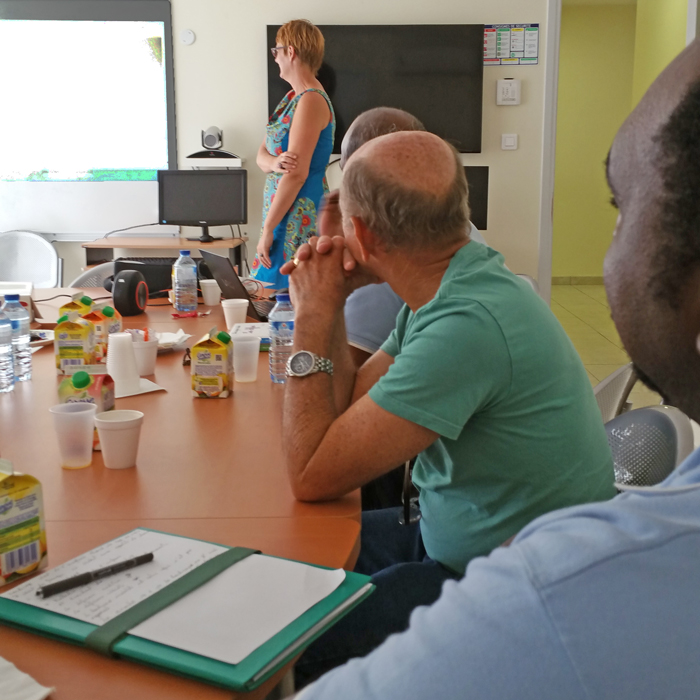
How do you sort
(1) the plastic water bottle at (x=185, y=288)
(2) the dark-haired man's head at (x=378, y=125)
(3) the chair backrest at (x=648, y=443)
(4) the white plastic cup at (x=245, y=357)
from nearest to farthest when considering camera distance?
1. (3) the chair backrest at (x=648, y=443)
2. (4) the white plastic cup at (x=245, y=357)
3. (2) the dark-haired man's head at (x=378, y=125)
4. (1) the plastic water bottle at (x=185, y=288)

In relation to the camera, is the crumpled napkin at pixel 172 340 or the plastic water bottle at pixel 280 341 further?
the crumpled napkin at pixel 172 340

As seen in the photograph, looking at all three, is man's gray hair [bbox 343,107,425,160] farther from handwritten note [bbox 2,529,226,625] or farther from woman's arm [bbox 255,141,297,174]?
handwritten note [bbox 2,529,226,625]

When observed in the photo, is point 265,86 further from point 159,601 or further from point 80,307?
point 159,601

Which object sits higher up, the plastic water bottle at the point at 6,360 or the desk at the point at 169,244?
the desk at the point at 169,244

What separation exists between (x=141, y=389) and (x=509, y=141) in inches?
161

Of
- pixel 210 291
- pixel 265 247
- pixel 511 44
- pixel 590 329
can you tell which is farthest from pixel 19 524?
pixel 590 329

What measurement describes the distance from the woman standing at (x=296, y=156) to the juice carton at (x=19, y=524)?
7.80ft

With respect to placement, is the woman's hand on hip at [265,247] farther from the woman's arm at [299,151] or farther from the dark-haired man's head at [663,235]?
the dark-haired man's head at [663,235]

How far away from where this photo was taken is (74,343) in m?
1.91

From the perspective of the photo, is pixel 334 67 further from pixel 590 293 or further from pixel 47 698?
pixel 47 698

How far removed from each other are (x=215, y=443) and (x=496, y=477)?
539mm

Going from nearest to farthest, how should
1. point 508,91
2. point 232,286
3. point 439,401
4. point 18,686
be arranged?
point 18,686 → point 439,401 → point 232,286 → point 508,91

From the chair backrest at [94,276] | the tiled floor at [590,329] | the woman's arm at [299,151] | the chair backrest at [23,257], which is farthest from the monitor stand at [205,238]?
the tiled floor at [590,329]

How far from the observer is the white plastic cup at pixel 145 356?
1.97 m
